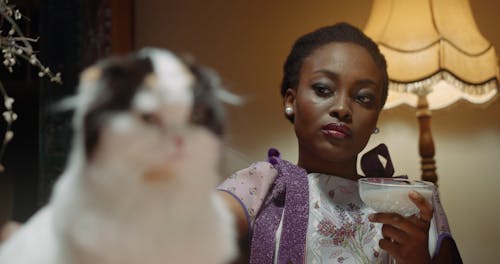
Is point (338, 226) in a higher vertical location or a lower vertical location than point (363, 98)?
lower

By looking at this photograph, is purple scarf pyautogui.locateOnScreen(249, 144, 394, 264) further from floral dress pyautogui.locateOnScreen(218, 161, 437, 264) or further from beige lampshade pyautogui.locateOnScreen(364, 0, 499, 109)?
beige lampshade pyautogui.locateOnScreen(364, 0, 499, 109)

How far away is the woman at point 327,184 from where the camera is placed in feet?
2.27

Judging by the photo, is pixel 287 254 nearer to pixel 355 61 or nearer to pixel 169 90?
pixel 355 61

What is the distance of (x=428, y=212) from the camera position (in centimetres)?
62

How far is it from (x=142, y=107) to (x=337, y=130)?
0.49 meters

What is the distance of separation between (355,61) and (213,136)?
0.50 metres

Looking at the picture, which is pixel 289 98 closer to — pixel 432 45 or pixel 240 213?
pixel 240 213

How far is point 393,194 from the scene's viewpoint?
58 cm

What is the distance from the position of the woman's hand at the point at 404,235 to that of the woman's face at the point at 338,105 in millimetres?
126

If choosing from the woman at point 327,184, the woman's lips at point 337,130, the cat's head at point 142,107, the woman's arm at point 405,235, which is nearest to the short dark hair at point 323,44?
the woman at point 327,184

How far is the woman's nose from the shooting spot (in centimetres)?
71

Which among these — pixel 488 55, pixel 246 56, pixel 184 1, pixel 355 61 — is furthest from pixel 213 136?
pixel 488 55

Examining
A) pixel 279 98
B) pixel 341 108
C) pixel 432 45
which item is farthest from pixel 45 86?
pixel 432 45

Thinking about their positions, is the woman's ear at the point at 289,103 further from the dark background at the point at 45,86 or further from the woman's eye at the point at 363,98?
the dark background at the point at 45,86
